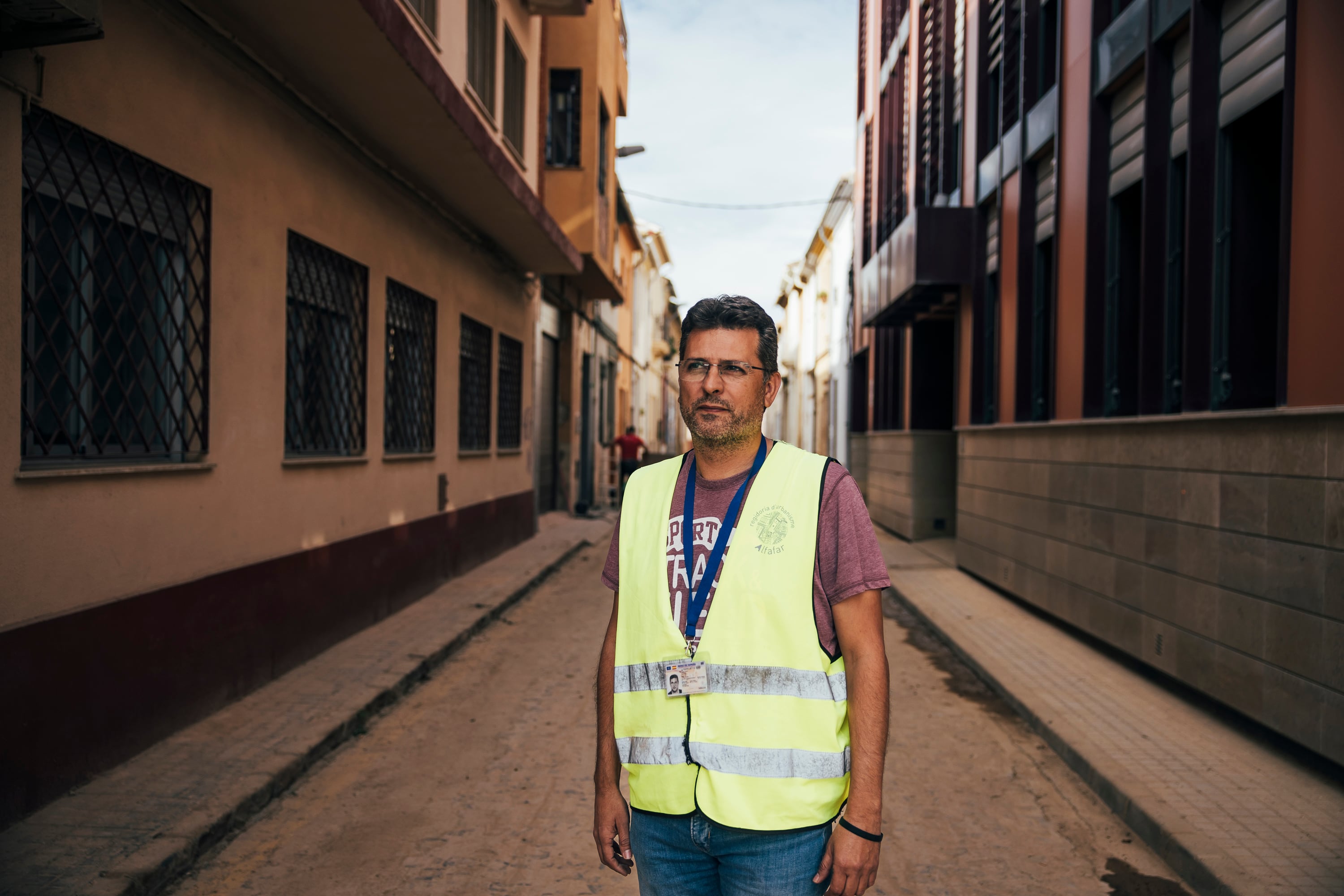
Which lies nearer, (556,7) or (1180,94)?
(1180,94)

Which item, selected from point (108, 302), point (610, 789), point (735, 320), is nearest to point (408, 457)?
point (108, 302)

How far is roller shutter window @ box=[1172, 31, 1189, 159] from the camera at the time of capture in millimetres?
7105

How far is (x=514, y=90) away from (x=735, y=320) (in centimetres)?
1120

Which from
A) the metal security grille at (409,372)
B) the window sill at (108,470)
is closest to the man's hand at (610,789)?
the window sill at (108,470)

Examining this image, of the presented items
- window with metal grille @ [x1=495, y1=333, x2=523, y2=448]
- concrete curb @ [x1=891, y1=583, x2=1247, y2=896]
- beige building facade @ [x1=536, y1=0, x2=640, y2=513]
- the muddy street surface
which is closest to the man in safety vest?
the muddy street surface

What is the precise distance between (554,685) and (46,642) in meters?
3.40

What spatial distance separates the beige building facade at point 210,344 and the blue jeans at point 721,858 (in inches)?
128

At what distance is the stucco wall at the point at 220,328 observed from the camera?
4.36 metres

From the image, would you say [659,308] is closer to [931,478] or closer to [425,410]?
[931,478]

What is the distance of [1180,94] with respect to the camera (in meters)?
7.21

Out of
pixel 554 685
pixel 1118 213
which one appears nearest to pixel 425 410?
pixel 554 685

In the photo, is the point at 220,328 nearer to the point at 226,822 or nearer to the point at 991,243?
the point at 226,822

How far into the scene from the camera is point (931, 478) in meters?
16.4

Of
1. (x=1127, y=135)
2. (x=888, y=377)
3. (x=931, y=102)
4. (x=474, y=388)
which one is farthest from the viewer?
(x=888, y=377)
